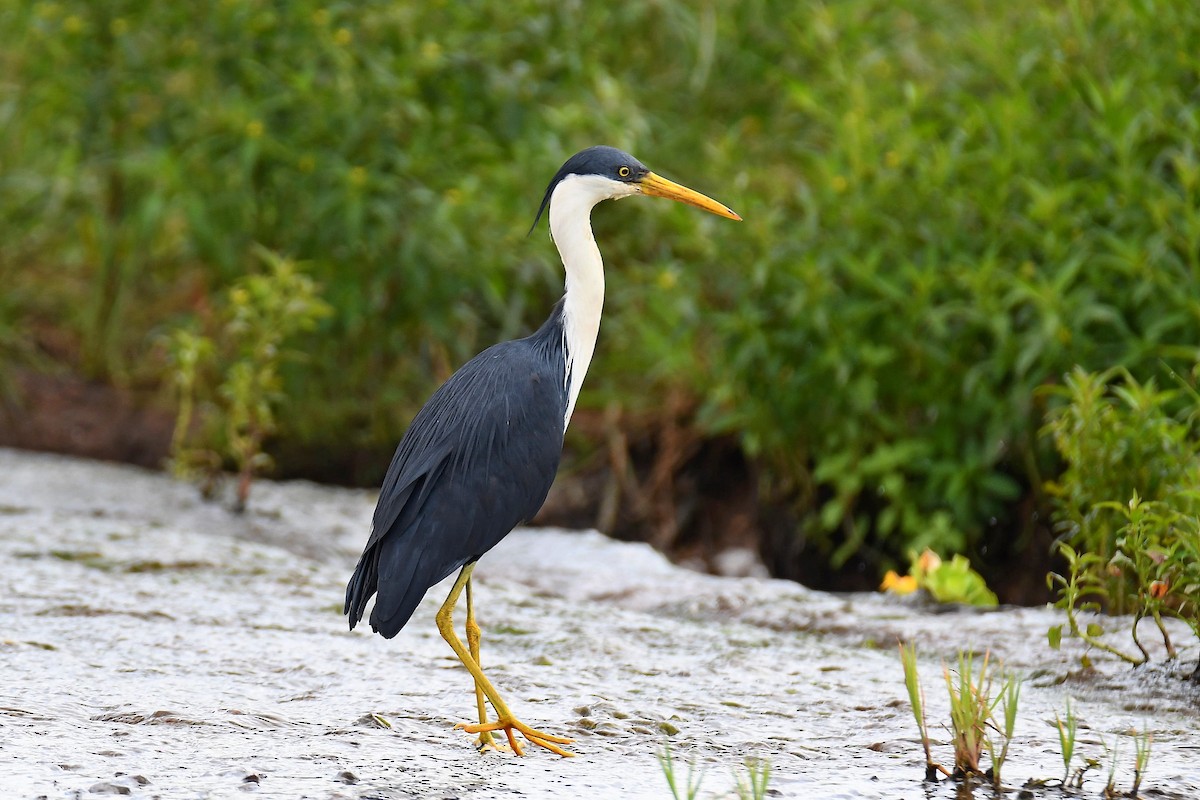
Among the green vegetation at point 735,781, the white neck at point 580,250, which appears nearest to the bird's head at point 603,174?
the white neck at point 580,250

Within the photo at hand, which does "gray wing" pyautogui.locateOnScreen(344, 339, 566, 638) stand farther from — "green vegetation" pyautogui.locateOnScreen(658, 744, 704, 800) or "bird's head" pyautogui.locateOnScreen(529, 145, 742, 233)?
"green vegetation" pyautogui.locateOnScreen(658, 744, 704, 800)

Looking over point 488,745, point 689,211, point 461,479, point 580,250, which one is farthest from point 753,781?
point 689,211

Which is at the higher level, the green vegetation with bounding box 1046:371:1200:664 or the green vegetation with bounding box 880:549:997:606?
the green vegetation with bounding box 1046:371:1200:664

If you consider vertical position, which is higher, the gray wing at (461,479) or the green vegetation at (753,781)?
the gray wing at (461,479)

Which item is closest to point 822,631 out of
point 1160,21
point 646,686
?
point 646,686

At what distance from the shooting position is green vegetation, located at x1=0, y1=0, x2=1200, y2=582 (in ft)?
18.3

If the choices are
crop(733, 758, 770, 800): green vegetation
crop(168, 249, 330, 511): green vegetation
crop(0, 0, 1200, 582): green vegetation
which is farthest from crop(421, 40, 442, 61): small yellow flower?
crop(733, 758, 770, 800): green vegetation

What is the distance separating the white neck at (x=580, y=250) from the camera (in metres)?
3.90

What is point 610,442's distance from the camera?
686 cm

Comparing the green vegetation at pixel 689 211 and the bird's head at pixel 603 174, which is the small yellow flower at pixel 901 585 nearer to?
the green vegetation at pixel 689 211

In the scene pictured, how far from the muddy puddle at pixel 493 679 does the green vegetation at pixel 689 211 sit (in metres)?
0.99

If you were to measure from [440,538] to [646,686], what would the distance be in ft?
2.67

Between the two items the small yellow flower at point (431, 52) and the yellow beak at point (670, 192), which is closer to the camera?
the yellow beak at point (670, 192)

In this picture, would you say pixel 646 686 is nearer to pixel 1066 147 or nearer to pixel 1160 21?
pixel 1066 147
